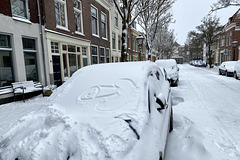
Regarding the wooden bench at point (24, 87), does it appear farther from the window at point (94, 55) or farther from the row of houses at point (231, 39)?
the row of houses at point (231, 39)

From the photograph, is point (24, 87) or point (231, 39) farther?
point (231, 39)

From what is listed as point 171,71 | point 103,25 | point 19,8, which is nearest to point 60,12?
point 19,8

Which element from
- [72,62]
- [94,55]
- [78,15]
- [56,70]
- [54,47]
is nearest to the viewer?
[54,47]

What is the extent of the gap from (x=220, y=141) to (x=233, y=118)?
1649 millimetres

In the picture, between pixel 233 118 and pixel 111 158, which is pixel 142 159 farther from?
pixel 233 118

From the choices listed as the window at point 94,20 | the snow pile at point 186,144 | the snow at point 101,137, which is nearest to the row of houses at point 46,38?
the window at point 94,20

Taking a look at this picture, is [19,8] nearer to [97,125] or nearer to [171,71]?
[97,125]

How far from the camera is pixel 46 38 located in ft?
27.3

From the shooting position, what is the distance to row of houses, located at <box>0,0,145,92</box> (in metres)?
6.67

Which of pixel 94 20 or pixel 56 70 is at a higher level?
pixel 94 20

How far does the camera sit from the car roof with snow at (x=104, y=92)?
209 cm

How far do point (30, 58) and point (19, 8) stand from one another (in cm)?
240

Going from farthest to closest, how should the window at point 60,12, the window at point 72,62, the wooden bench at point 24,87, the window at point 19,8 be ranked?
the window at point 72,62 < the window at point 60,12 < the window at point 19,8 < the wooden bench at point 24,87

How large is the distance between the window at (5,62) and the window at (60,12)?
3722 millimetres
